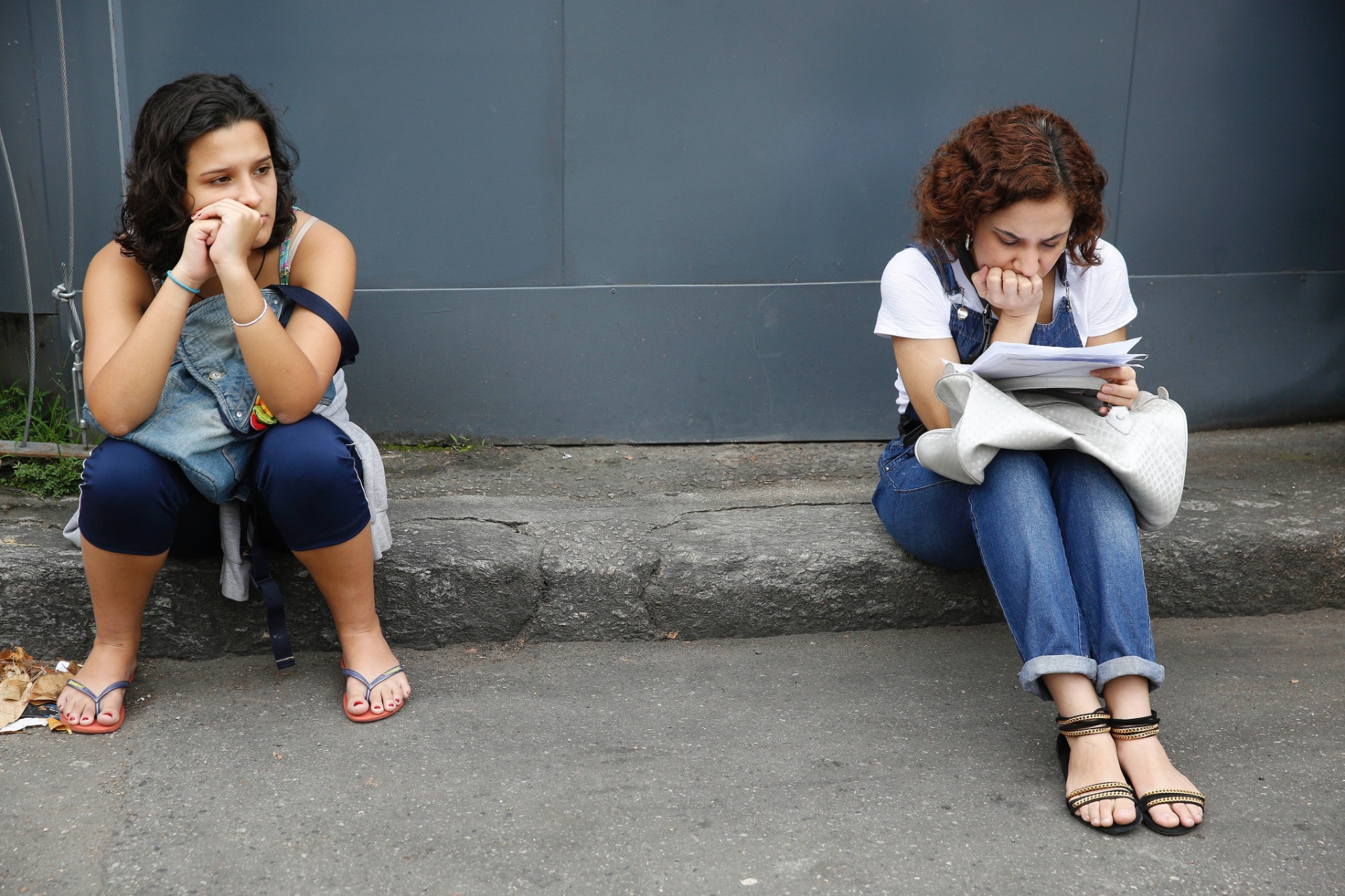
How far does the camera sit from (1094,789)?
6.23ft

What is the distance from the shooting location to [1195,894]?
171 centimetres

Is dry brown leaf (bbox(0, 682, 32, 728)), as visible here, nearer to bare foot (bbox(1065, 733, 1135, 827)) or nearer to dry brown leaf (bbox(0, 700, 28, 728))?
dry brown leaf (bbox(0, 700, 28, 728))

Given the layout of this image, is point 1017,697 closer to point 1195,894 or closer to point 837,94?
point 1195,894

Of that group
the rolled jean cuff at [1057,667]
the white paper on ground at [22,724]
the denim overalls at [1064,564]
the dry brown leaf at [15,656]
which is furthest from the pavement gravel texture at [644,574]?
the rolled jean cuff at [1057,667]

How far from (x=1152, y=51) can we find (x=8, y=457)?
11.5 feet

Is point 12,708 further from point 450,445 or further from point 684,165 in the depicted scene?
point 684,165

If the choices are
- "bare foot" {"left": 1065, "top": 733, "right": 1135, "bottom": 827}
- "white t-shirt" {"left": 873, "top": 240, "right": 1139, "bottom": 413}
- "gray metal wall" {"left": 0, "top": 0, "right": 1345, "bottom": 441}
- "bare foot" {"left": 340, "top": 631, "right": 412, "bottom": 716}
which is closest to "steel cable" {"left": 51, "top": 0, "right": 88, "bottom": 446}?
"gray metal wall" {"left": 0, "top": 0, "right": 1345, "bottom": 441}

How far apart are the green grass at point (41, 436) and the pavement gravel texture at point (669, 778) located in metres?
0.76

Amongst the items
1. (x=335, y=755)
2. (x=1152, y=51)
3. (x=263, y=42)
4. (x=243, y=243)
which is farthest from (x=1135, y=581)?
(x=263, y=42)

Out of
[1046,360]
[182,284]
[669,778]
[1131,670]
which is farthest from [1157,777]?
[182,284]

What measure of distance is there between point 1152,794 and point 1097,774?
0.31ft

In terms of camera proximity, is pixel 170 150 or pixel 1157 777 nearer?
pixel 1157 777

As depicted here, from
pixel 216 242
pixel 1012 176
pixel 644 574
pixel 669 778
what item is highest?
pixel 1012 176

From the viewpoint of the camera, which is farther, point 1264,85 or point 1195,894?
point 1264,85
